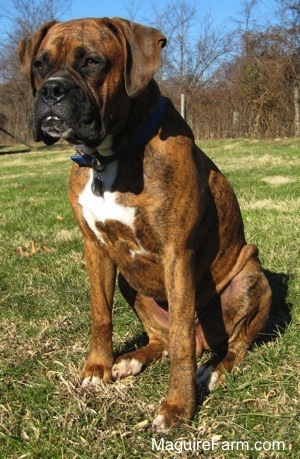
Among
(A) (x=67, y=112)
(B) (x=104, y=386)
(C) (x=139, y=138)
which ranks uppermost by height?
(A) (x=67, y=112)

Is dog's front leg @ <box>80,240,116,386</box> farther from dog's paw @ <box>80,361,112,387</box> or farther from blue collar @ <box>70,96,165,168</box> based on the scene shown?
blue collar @ <box>70,96,165,168</box>

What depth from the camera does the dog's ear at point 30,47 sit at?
9.25 ft

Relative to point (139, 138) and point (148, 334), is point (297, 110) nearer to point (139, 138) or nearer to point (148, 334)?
point (148, 334)

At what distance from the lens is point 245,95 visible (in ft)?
75.3

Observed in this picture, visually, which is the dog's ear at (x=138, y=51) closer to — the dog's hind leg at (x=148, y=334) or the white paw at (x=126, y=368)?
the dog's hind leg at (x=148, y=334)

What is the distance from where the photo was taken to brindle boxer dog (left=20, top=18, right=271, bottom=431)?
2.43 meters

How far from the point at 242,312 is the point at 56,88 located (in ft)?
5.12

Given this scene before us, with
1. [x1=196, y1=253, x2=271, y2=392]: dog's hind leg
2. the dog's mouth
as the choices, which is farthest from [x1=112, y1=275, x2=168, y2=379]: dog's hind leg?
the dog's mouth

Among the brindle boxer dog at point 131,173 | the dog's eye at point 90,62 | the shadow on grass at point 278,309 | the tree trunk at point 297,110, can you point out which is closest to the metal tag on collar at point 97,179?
the brindle boxer dog at point 131,173

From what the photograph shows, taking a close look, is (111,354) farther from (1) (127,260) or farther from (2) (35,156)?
(2) (35,156)

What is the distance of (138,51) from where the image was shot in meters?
2.48

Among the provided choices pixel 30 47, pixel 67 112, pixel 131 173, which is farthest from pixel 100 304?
pixel 30 47

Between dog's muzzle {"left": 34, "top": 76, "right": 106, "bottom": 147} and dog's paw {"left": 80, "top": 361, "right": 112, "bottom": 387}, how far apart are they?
1192 millimetres

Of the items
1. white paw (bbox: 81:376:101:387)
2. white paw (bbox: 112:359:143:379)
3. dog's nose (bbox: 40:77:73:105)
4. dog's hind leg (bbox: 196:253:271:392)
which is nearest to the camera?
dog's nose (bbox: 40:77:73:105)
